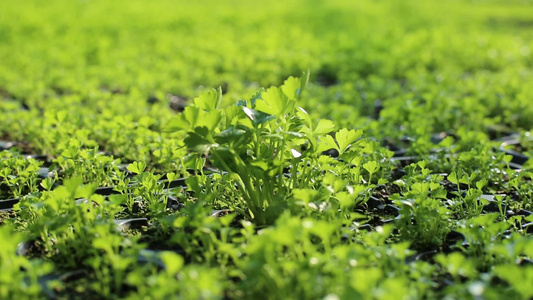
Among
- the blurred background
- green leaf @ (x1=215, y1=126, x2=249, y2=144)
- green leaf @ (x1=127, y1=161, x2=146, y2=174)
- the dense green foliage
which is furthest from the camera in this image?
the blurred background

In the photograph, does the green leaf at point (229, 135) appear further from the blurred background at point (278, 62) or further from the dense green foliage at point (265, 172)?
the blurred background at point (278, 62)

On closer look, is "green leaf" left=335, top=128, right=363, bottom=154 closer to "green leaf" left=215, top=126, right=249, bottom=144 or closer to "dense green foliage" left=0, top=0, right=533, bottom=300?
"dense green foliage" left=0, top=0, right=533, bottom=300

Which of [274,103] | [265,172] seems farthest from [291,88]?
[265,172]

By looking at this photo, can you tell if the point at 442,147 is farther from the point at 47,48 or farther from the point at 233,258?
the point at 47,48

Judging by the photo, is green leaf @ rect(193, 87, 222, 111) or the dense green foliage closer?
the dense green foliage

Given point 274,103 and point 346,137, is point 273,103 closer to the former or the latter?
point 274,103

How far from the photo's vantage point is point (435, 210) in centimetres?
218

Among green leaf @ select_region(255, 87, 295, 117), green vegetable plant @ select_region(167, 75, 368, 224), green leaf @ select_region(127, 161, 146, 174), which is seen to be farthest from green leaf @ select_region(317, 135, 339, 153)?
green leaf @ select_region(127, 161, 146, 174)

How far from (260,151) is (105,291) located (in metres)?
0.81

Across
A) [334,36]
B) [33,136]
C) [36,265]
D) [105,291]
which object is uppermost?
[36,265]

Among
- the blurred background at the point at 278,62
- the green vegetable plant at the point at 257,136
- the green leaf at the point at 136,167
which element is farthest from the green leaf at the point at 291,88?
the blurred background at the point at 278,62

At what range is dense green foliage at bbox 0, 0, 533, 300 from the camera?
1.72 metres

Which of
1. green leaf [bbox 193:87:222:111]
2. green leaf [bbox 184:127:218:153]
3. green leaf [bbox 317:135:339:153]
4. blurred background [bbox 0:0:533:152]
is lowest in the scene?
blurred background [bbox 0:0:533:152]

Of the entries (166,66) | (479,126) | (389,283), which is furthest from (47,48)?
(389,283)
